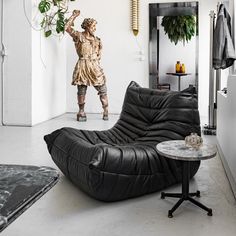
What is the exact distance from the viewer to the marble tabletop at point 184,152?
250cm

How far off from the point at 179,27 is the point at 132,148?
641cm

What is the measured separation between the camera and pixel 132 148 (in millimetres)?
2906

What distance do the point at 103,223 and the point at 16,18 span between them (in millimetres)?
4732

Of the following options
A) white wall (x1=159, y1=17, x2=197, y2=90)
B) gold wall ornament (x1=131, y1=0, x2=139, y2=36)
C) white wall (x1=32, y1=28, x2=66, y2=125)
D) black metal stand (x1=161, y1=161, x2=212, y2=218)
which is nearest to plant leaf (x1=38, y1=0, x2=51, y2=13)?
white wall (x1=32, y1=28, x2=66, y2=125)

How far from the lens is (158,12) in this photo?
7801mm

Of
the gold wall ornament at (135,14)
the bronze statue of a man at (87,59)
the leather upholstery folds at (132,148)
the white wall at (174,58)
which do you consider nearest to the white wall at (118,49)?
the gold wall ornament at (135,14)

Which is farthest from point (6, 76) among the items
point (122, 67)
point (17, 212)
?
point (17, 212)

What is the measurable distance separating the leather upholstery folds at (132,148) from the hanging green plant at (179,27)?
5182 millimetres

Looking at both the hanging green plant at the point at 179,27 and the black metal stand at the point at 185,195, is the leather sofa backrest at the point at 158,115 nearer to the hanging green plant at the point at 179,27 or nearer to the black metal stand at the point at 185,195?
the black metal stand at the point at 185,195

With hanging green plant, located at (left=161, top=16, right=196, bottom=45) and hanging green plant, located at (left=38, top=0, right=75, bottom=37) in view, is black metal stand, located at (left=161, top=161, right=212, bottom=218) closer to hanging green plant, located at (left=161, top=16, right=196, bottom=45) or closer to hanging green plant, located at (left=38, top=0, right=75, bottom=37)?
hanging green plant, located at (left=38, top=0, right=75, bottom=37)

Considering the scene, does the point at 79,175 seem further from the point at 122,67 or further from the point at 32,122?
the point at 122,67

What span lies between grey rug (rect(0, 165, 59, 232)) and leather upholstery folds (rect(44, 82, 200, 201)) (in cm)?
143

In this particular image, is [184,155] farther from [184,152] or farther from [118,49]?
[118,49]

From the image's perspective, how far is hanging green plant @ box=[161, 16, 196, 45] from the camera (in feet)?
28.1
